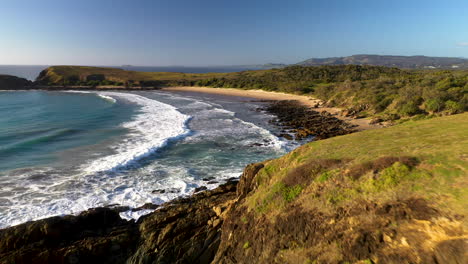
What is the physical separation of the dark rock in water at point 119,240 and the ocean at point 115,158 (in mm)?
2736

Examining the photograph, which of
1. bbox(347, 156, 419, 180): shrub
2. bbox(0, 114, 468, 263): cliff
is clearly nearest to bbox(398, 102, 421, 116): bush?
bbox(0, 114, 468, 263): cliff

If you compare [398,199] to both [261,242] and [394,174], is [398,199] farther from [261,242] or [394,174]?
[261,242]

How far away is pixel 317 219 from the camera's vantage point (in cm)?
595

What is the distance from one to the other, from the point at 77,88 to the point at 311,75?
255ft

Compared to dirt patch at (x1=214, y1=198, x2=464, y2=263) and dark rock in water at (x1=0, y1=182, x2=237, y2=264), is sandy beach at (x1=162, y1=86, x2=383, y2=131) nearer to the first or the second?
dirt patch at (x1=214, y1=198, x2=464, y2=263)

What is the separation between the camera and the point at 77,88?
271ft

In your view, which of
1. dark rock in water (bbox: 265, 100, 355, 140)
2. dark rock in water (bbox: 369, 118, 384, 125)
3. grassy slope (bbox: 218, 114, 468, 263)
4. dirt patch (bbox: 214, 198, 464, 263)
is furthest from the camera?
dark rock in water (bbox: 369, 118, 384, 125)

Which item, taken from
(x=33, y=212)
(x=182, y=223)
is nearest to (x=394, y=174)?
(x=182, y=223)

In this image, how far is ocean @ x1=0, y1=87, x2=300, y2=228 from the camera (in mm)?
12195

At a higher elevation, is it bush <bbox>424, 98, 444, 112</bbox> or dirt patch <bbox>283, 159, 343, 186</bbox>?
dirt patch <bbox>283, 159, 343, 186</bbox>

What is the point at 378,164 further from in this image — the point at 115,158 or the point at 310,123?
the point at 310,123

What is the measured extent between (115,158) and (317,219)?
1587 centimetres

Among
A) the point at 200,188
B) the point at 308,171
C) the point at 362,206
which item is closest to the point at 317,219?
the point at 362,206

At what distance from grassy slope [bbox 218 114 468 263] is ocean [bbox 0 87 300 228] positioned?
255 inches
